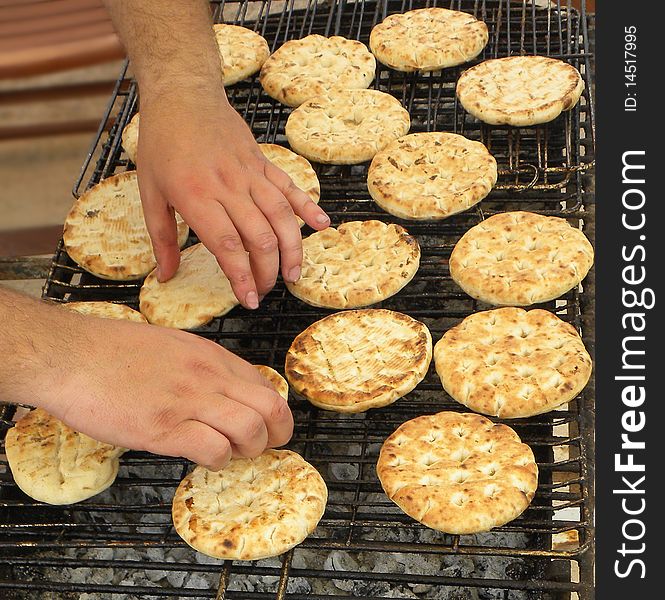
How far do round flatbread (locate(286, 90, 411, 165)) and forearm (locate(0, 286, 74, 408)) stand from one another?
151 centimetres

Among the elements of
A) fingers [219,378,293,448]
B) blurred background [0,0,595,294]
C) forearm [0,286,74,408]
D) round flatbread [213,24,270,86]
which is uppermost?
forearm [0,286,74,408]

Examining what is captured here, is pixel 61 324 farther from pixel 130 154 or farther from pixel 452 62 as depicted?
pixel 452 62

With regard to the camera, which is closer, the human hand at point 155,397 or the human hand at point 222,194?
the human hand at point 155,397

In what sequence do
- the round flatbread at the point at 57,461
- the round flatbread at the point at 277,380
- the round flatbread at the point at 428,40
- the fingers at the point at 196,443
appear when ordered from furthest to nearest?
the round flatbread at the point at 428,40, the round flatbread at the point at 277,380, the round flatbread at the point at 57,461, the fingers at the point at 196,443

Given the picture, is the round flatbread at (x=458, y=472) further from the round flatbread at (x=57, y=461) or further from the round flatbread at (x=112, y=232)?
the round flatbread at (x=112, y=232)

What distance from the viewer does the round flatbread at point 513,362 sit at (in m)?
2.57

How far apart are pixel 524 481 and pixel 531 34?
8.36 feet

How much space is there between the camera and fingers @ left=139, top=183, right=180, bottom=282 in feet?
9.35

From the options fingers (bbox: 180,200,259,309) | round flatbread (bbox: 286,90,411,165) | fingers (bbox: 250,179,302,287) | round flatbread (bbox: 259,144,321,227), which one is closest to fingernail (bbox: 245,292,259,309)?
fingers (bbox: 180,200,259,309)

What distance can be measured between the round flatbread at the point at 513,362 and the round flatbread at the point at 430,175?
A: 1.73 feet

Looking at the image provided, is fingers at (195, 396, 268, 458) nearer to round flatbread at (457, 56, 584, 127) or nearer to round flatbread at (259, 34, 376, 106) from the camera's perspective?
round flatbread at (457, 56, 584, 127)

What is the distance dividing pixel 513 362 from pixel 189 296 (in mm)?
1080

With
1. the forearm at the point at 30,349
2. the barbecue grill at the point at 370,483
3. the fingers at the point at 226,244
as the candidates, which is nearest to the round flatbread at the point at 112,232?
the barbecue grill at the point at 370,483

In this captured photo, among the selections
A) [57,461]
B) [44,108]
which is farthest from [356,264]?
[44,108]
